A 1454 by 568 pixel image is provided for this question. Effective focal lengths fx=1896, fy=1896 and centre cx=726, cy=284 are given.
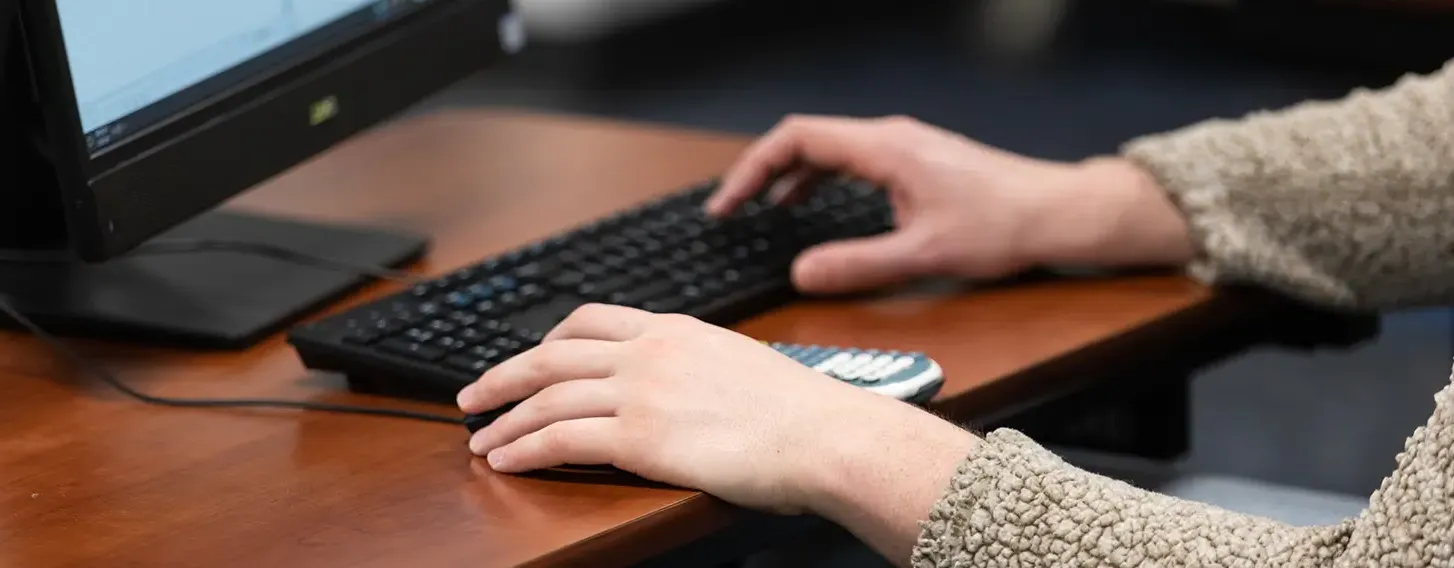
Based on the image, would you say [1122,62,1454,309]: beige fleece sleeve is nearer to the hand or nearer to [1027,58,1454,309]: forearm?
[1027,58,1454,309]: forearm

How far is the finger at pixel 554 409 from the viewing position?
870 millimetres

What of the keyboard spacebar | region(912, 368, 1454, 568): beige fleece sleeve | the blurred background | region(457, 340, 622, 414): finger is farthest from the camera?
the blurred background

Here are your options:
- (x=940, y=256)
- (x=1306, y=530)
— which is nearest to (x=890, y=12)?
(x=940, y=256)

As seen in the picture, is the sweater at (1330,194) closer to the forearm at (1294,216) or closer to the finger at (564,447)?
the forearm at (1294,216)

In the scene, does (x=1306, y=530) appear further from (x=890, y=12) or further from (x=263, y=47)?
(x=890, y=12)

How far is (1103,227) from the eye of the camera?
1.12m

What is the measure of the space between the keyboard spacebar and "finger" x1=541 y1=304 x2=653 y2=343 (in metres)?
0.05

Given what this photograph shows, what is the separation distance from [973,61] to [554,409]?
334 cm

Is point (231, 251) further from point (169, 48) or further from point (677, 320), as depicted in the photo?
point (677, 320)

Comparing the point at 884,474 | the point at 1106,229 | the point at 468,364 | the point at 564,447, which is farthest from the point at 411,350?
the point at 1106,229

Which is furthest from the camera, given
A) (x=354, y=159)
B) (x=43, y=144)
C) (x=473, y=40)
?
(x=354, y=159)

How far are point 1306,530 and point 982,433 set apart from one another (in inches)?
5.8

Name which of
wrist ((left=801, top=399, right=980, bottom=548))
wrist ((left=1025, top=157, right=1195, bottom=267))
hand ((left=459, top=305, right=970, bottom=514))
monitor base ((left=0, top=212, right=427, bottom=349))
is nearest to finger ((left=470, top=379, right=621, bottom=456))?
hand ((left=459, top=305, right=970, bottom=514))

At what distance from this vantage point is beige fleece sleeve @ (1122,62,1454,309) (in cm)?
111
